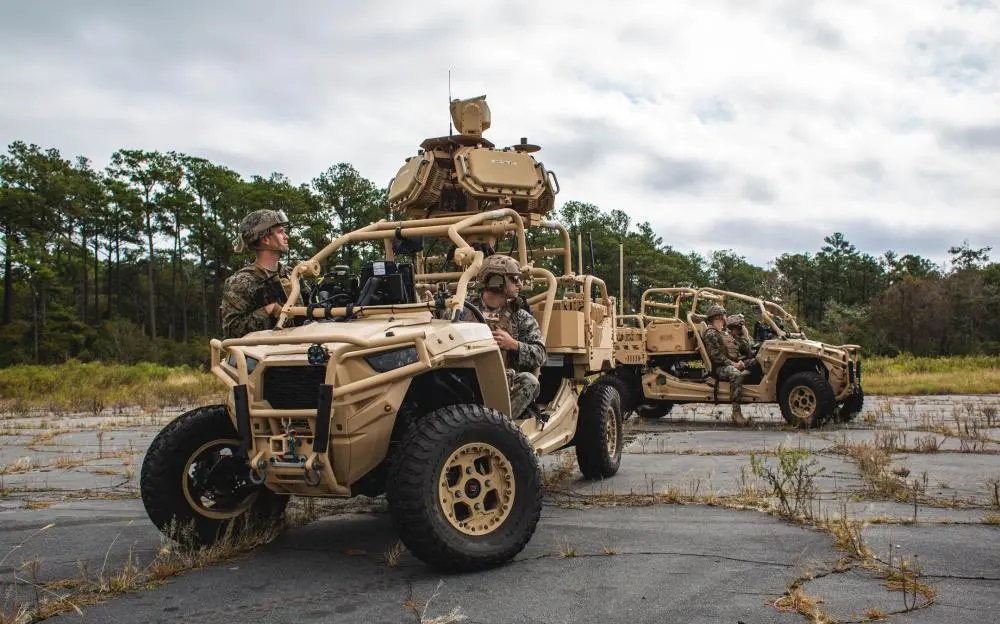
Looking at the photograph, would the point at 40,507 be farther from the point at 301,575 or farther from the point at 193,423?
the point at 301,575

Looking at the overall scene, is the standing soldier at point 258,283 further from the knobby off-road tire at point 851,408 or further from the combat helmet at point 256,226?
the knobby off-road tire at point 851,408

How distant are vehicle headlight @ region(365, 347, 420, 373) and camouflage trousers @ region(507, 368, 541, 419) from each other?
64.2 inches

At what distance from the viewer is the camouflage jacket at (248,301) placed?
5.93 meters

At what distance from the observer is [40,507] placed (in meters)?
6.35

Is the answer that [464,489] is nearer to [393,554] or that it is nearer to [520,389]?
[393,554]

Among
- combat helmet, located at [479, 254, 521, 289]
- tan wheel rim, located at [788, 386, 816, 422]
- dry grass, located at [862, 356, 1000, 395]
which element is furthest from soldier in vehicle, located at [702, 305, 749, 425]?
combat helmet, located at [479, 254, 521, 289]

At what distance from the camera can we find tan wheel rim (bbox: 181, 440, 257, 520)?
194 inches

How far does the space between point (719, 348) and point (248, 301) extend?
28.6 feet

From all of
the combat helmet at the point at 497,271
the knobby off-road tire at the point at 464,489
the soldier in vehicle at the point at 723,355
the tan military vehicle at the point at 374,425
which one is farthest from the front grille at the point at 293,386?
the soldier in vehicle at the point at 723,355

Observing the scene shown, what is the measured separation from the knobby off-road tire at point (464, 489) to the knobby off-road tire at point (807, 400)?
26.6ft

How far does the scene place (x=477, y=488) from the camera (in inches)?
181

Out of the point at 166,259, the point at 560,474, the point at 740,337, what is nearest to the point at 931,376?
the point at 740,337

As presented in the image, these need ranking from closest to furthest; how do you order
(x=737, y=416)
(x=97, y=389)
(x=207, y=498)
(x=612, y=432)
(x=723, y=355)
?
(x=207, y=498) → (x=612, y=432) → (x=737, y=416) → (x=723, y=355) → (x=97, y=389)

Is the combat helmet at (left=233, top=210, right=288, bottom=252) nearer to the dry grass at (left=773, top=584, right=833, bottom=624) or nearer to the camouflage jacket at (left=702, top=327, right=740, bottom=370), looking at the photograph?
the dry grass at (left=773, top=584, right=833, bottom=624)
